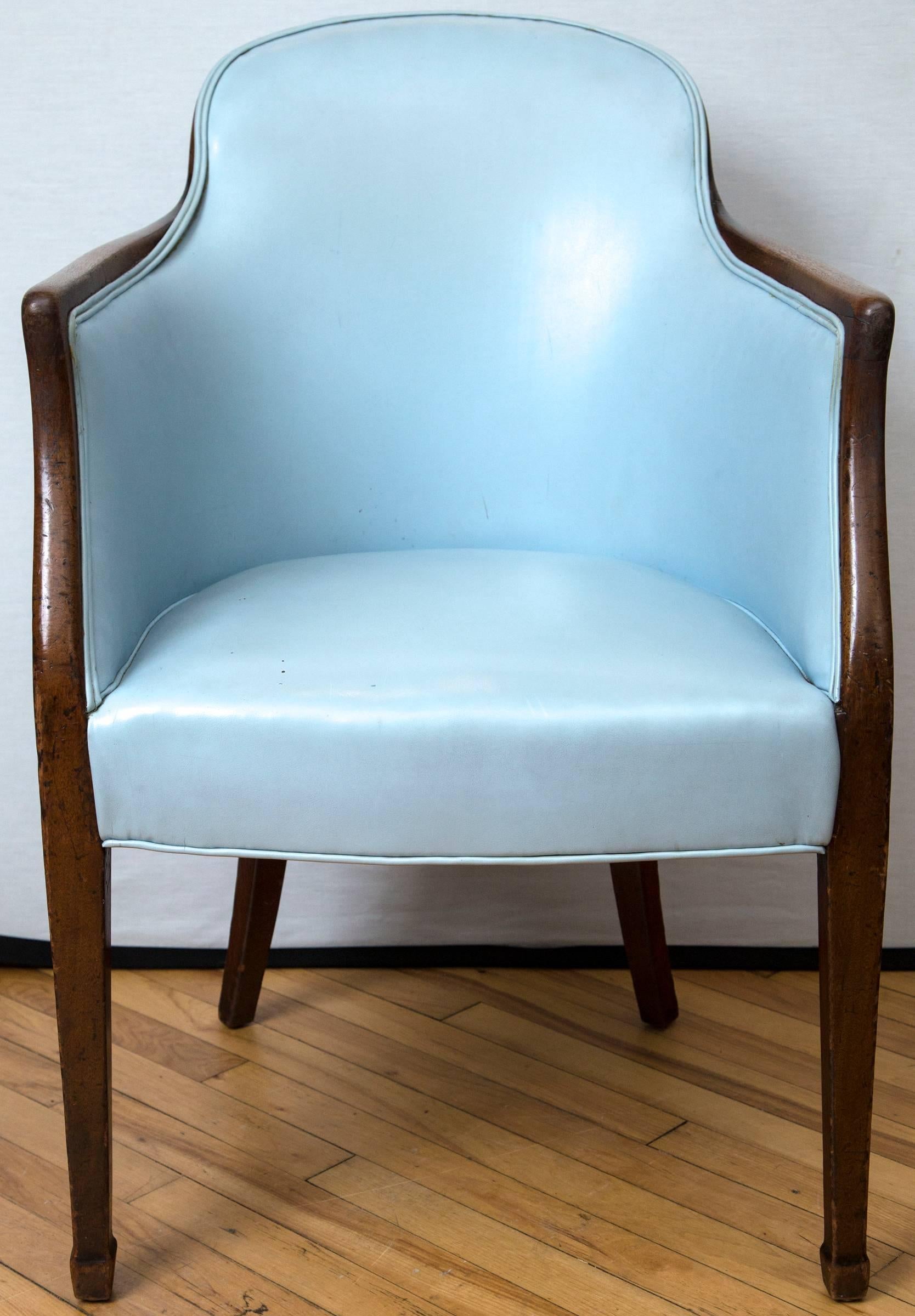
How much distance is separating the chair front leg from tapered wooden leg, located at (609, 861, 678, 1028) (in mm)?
541

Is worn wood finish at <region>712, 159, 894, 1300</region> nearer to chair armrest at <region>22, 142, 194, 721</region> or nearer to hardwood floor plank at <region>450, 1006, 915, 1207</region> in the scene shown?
hardwood floor plank at <region>450, 1006, 915, 1207</region>

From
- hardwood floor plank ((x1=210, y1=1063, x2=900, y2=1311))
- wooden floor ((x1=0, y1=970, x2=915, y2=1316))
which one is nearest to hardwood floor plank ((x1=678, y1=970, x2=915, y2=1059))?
wooden floor ((x1=0, y1=970, x2=915, y2=1316))

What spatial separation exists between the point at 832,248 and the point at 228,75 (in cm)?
65

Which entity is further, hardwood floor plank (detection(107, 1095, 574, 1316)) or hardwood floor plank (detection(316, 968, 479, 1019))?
hardwood floor plank (detection(316, 968, 479, 1019))

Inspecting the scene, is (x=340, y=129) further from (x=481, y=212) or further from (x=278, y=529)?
(x=278, y=529)

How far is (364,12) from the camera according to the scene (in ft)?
4.57

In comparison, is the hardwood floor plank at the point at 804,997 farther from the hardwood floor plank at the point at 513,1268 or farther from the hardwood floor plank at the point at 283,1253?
the hardwood floor plank at the point at 283,1253

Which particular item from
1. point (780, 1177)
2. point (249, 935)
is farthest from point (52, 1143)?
point (780, 1177)

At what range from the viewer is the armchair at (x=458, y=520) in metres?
0.85

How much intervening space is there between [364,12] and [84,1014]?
103cm

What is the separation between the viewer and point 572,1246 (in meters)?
1.02

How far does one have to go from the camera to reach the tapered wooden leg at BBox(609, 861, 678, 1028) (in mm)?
1293

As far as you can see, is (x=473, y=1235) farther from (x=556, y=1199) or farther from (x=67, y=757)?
(x=67, y=757)

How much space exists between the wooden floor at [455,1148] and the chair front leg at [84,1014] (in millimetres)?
62
